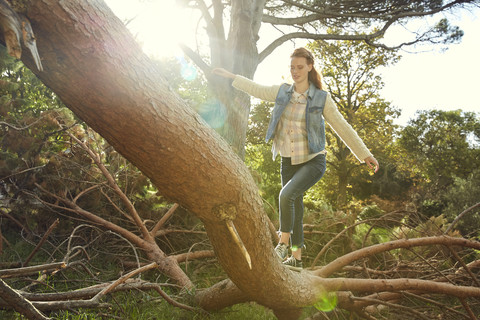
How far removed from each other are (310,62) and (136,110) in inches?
77.7

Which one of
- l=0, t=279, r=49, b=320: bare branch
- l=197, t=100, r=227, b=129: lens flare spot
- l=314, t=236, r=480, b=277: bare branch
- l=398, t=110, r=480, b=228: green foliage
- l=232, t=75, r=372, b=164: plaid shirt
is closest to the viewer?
l=0, t=279, r=49, b=320: bare branch

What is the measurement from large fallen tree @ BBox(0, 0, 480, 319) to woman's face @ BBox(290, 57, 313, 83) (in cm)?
144

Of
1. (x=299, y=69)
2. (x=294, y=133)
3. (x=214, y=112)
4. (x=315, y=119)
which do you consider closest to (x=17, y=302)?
(x=294, y=133)

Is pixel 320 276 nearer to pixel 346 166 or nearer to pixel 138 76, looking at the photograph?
pixel 138 76

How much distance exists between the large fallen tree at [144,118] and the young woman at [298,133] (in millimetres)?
724

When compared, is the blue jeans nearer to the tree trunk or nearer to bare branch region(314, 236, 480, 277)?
bare branch region(314, 236, 480, 277)

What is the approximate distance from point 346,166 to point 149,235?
1229cm

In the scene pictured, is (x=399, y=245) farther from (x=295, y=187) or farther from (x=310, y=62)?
(x=310, y=62)

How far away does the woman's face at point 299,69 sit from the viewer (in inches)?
104

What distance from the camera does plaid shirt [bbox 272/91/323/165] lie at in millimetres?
2648

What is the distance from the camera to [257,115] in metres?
15.1

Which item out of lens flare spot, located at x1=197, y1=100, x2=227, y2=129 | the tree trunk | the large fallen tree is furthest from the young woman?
lens flare spot, located at x1=197, y1=100, x2=227, y2=129

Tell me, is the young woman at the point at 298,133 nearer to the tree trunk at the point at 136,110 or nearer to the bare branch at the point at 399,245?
the bare branch at the point at 399,245

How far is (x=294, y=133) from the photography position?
106 inches
